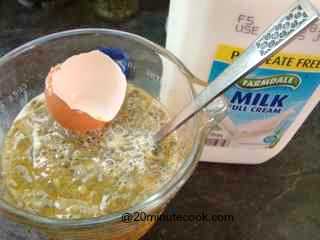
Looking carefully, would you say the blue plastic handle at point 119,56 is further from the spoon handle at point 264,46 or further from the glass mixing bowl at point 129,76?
the spoon handle at point 264,46

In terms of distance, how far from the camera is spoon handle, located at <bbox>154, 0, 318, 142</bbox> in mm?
422

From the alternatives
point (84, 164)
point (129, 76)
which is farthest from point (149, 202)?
point (129, 76)

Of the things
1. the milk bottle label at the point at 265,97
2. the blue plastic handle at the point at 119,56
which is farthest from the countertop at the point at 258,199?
the blue plastic handle at the point at 119,56

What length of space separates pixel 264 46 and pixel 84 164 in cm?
26

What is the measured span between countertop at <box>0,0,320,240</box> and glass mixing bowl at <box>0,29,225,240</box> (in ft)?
0.36

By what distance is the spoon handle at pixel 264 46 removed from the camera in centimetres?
42

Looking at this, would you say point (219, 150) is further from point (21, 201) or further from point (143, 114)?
point (21, 201)

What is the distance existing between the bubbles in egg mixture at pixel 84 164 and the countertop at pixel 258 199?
95 mm

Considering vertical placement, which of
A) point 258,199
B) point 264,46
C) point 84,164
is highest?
point 264,46

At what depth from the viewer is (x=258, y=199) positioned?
0.71 m

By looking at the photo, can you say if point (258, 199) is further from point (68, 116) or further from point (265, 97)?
point (68, 116)

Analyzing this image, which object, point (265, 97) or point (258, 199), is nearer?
point (265, 97)

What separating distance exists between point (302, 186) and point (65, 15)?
54 cm

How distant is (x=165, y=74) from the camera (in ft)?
2.12
